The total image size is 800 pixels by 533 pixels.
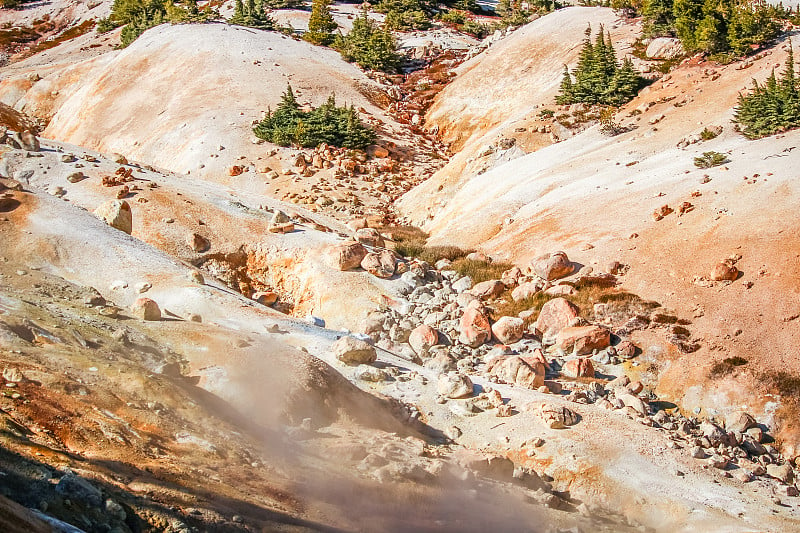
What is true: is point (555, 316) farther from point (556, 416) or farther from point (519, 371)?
point (556, 416)

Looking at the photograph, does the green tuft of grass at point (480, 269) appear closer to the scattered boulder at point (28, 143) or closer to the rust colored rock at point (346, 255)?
the rust colored rock at point (346, 255)

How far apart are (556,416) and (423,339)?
5874 millimetres

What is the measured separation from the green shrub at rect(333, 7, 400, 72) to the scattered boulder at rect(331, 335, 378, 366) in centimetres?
4479

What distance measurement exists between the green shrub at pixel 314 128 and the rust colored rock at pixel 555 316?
2412 cm

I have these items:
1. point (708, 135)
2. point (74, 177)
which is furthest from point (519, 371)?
point (74, 177)

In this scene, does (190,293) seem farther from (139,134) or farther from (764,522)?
(139,134)

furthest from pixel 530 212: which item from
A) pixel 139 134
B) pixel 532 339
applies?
pixel 139 134

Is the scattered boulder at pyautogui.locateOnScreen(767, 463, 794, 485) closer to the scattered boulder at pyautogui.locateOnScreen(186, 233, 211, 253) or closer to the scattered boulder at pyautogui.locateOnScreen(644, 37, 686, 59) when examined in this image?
the scattered boulder at pyautogui.locateOnScreen(186, 233, 211, 253)

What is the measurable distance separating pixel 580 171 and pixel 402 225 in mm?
9566

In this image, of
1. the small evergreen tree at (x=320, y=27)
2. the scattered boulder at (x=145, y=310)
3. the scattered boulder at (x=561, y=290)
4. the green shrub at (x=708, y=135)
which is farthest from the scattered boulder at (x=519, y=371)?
the small evergreen tree at (x=320, y=27)

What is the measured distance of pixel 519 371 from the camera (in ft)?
61.5

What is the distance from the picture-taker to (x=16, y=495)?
8211mm

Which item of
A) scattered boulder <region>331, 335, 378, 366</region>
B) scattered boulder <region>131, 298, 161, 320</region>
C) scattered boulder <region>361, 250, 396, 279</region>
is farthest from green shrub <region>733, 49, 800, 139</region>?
scattered boulder <region>131, 298, 161, 320</region>

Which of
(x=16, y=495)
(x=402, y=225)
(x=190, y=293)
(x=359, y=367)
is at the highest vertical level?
(x=16, y=495)
